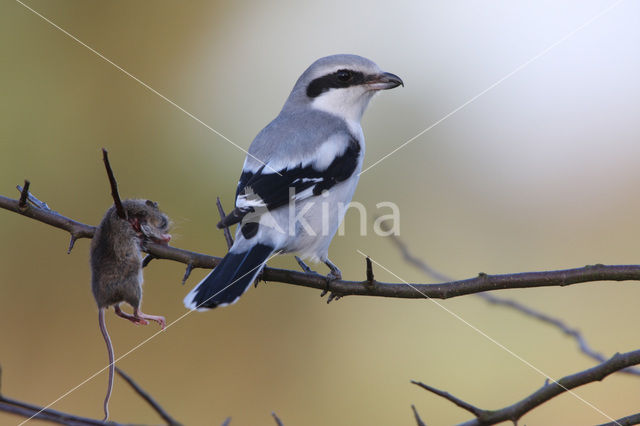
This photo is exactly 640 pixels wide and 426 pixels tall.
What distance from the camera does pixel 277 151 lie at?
282 centimetres

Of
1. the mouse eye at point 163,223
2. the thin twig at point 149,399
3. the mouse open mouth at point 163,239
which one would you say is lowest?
the thin twig at point 149,399

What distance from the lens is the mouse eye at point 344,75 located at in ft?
11.1

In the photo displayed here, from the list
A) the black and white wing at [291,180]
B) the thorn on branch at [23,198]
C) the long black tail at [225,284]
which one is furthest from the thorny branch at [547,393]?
the black and white wing at [291,180]

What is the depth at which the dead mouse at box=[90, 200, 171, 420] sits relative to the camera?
160cm

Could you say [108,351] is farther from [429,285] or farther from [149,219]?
[429,285]

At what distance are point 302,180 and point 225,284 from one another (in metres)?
0.70

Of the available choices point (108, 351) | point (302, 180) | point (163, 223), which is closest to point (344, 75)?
point (302, 180)

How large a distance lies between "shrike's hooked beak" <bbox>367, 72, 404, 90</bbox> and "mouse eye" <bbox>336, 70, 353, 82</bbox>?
0.11 meters

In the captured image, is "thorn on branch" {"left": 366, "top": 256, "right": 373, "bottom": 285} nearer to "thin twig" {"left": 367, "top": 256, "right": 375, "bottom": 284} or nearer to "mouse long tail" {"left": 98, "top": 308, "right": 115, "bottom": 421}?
"thin twig" {"left": 367, "top": 256, "right": 375, "bottom": 284}

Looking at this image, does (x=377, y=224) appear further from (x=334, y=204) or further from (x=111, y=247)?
(x=111, y=247)

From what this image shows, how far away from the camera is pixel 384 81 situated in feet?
11.0

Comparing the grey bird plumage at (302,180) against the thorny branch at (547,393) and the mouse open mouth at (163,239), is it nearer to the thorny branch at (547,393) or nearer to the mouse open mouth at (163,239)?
the mouse open mouth at (163,239)

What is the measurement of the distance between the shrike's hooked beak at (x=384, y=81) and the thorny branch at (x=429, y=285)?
158 cm

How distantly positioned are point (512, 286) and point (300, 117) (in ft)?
5.64
